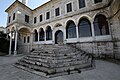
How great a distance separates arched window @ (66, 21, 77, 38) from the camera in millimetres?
10695

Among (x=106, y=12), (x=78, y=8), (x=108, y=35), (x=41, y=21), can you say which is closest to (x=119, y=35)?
(x=108, y=35)

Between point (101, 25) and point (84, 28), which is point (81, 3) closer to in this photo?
point (84, 28)

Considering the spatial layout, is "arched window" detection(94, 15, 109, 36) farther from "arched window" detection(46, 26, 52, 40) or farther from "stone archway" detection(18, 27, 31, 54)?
"stone archway" detection(18, 27, 31, 54)

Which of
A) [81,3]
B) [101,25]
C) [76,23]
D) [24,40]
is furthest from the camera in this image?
[24,40]

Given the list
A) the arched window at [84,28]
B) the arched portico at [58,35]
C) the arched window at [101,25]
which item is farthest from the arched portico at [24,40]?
the arched window at [101,25]

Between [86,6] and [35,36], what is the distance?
11358 millimetres

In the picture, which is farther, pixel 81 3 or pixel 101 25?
pixel 81 3

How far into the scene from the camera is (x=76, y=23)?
9961 millimetres

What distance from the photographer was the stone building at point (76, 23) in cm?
761

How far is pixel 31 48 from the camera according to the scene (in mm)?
14930

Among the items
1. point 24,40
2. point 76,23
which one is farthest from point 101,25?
point 24,40

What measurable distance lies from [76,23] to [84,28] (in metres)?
1.33

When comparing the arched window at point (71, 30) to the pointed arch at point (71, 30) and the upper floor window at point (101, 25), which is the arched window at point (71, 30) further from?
the upper floor window at point (101, 25)

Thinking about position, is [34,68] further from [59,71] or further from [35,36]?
[35,36]
